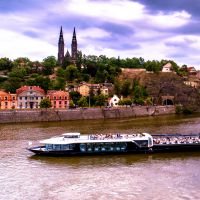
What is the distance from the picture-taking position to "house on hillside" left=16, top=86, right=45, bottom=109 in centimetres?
10488

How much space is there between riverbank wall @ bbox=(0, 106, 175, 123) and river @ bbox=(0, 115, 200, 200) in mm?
38557

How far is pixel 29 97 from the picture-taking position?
105188 millimetres

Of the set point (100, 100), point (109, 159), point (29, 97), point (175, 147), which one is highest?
point (29, 97)

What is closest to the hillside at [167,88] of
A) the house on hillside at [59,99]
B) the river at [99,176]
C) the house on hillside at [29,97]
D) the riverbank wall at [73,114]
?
the riverbank wall at [73,114]

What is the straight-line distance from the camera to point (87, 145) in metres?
45.9

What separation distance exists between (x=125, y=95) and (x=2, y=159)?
273ft

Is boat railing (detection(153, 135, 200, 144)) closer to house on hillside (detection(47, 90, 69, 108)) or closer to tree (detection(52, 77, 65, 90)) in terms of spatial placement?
house on hillside (detection(47, 90, 69, 108))

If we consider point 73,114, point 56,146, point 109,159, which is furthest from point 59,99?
point 109,159

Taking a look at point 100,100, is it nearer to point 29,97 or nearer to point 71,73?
point 29,97

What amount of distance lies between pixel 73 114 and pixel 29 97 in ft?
55.7

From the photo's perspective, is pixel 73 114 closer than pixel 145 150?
No

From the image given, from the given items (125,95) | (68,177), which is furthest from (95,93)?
(68,177)

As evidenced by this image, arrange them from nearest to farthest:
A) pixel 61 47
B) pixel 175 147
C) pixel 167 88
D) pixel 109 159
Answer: pixel 109 159
pixel 175 147
pixel 167 88
pixel 61 47

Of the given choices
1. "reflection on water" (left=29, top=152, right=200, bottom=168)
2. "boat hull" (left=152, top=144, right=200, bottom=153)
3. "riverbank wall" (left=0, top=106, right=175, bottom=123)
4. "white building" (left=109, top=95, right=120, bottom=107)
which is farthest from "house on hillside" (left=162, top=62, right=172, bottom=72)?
"reflection on water" (left=29, top=152, right=200, bottom=168)
